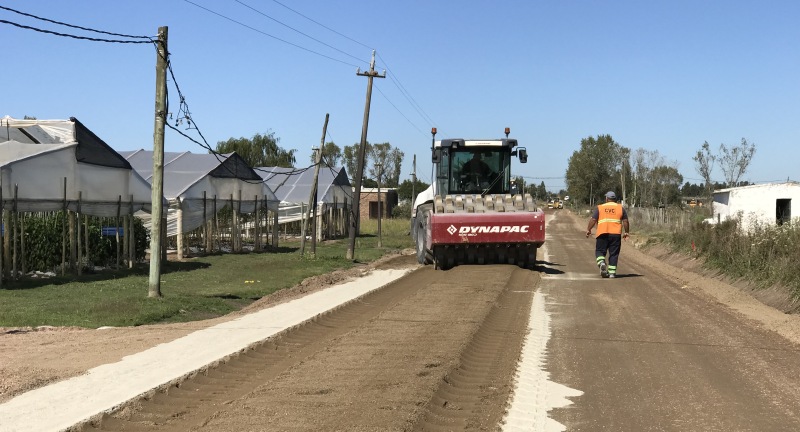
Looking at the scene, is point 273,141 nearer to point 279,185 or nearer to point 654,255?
point 279,185

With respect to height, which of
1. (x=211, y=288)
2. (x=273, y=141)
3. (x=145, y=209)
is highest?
(x=273, y=141)

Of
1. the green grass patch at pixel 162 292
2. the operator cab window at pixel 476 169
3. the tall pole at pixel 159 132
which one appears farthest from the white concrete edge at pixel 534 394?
the operator cab window at pixel 476 169

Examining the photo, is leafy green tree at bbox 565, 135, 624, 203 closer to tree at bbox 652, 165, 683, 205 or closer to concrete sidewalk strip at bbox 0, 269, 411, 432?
tree at bbox 652, 165, 683, 205

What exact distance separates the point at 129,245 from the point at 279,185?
23087 millimetres

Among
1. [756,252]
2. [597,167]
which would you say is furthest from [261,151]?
[756,252]

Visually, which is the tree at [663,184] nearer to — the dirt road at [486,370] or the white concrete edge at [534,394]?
the dirt road at [486,370]

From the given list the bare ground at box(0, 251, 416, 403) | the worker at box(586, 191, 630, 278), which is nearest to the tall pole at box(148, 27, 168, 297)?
the bare ground at box(0, 251, 416, 403)

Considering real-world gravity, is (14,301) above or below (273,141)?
below

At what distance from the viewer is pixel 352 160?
121812 mm

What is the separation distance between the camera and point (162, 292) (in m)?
17.0

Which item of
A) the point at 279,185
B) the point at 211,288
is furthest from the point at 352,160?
the point at 211,288

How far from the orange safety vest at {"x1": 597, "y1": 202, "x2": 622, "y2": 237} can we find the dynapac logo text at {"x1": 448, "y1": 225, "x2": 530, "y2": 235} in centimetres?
192

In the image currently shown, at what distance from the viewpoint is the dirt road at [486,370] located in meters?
6.41

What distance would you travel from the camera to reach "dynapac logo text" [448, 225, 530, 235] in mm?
19469
